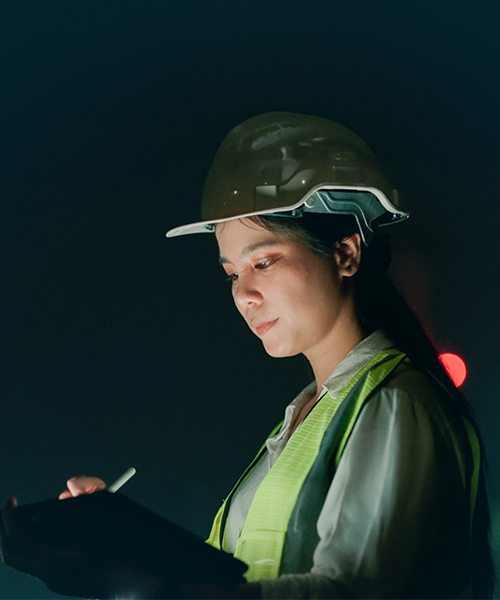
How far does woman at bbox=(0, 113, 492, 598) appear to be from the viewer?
0.80 m

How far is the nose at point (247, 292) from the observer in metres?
1.02

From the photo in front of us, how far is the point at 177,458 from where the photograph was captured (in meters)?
1.27

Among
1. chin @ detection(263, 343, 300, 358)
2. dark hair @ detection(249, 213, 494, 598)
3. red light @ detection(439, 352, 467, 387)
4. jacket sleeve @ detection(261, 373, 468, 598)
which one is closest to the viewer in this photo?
jacket sleeve @ detection(261, 373, 468, 598)

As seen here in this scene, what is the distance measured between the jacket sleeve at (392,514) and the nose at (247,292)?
0.85 feet

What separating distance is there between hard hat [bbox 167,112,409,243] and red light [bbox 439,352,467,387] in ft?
0.91

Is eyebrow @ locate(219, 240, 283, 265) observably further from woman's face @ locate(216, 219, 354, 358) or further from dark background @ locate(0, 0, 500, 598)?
dark background @ locate(0, 0, 500, 598)

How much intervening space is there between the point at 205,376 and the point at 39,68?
0.68 m

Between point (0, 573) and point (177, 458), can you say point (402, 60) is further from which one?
point (0, 573)

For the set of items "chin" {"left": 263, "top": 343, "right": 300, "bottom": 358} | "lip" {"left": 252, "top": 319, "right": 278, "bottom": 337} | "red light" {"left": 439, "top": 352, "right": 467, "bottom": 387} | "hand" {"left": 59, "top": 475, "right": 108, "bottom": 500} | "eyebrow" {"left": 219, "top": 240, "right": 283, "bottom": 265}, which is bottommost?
"hand" {"left": 59, "top": 475, "right": 108, "bottom": 500}

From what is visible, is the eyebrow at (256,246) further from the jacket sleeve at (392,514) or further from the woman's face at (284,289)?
the jacket sleeve at (392,514)

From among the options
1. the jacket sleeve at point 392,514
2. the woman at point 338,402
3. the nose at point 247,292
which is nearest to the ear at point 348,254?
the woman at point 338,402

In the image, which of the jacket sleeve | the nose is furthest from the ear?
the jacket sleeve

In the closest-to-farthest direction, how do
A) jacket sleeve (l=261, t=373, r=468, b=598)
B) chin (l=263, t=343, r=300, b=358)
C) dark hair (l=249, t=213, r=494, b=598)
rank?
jacket sleeve (l=261, t=373, r=468, b=598)
dark hair (l=249, t=213, r=494, b=598)
chin (l=263, t=343, r=300, b=358)

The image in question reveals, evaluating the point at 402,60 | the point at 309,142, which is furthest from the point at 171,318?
the point at 402,60
